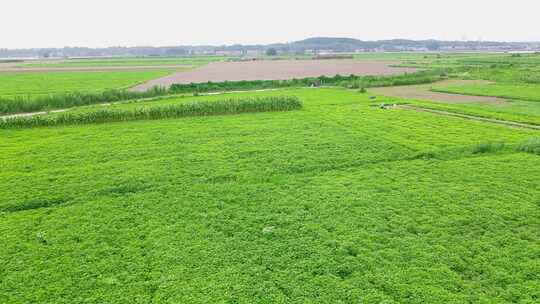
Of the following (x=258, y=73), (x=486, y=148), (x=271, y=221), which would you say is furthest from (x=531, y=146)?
(x=258, y=73)

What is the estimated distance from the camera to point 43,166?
14.8 m

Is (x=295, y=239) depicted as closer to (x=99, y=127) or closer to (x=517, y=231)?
(x=517, y=231)

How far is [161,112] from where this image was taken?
25.4 m

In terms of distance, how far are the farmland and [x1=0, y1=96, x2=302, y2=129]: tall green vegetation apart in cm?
259

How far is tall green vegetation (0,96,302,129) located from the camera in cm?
2325

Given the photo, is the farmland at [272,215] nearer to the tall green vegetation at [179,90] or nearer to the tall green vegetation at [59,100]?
the tall green vegetation at [59,100]

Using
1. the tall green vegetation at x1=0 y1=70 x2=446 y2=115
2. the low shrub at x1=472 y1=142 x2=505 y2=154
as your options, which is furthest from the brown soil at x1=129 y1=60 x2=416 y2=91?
the low shrub at x1=472 y1=142 x2=505 y2=154

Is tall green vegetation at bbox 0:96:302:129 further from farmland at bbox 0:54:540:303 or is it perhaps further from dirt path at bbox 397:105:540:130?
dirt path at bbox 397:105:540:130

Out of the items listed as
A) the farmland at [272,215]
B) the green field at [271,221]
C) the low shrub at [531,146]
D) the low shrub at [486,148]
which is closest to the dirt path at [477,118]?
the farmland at [272,215]

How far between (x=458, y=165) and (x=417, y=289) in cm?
877

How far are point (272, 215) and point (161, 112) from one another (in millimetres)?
17333

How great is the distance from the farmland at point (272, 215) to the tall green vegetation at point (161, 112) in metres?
2.59

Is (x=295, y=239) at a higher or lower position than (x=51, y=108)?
lower

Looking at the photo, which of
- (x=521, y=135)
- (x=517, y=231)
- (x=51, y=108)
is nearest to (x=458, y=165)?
(x=517, y=231)
